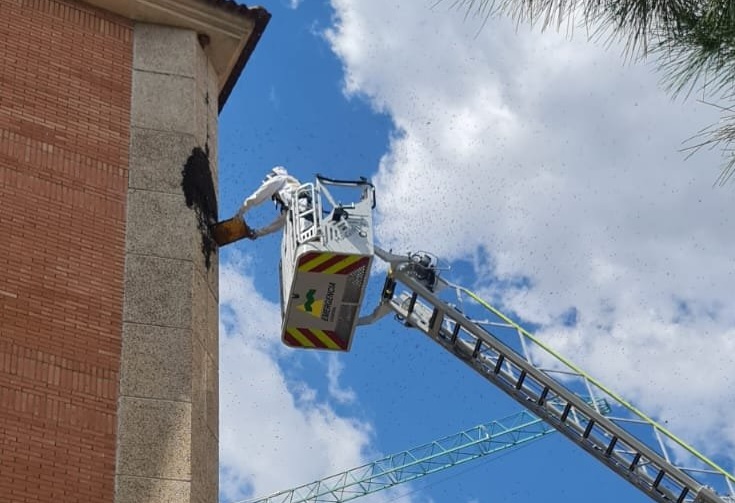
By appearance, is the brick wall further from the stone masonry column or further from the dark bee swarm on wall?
the dark bee swarm on wall

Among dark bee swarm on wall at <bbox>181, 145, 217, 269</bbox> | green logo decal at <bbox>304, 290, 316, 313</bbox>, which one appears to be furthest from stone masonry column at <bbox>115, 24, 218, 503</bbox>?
green logo decal at <bbox>304, 290, 316, 313</bbox>

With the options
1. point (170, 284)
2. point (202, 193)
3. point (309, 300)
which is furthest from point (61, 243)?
point (309, 300)

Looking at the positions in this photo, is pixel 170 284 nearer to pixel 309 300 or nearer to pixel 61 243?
pixel 61 243

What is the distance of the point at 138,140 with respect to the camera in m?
15.7

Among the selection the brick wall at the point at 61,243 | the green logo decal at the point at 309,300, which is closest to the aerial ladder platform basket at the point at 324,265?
the green logo decal at the point at 309,300

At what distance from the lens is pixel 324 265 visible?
1594 cm

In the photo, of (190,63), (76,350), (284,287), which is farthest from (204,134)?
(76,350)

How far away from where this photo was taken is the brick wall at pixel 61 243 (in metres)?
12.9

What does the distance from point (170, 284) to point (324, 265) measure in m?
2.11

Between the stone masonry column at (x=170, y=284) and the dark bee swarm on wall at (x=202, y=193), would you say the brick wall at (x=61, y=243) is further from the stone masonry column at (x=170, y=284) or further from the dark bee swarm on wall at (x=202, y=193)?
the dark bee swarm on wall at (x=202, y=193)

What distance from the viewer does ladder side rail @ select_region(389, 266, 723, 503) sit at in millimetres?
18750

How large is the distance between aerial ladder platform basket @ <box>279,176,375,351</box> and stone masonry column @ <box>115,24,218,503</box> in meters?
1.08

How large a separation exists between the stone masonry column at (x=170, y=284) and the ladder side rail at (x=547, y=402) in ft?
13.1

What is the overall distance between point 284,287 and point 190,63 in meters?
3.21
